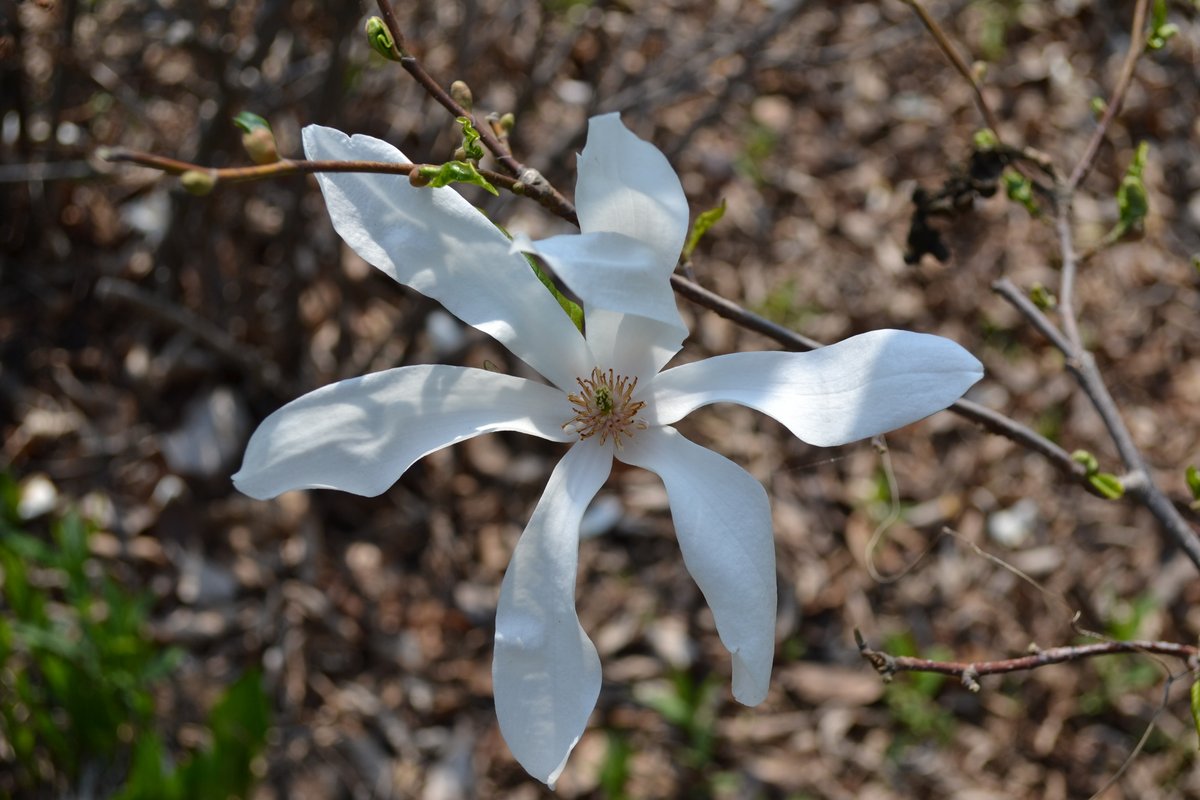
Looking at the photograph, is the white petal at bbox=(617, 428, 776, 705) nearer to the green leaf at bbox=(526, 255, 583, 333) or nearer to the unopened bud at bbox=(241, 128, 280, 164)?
the green leaf at bbox=(526, 255, 583, 333)

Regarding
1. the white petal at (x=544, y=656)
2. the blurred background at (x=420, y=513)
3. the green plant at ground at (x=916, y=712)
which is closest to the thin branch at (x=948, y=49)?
the white petal at (x=544, y=656)

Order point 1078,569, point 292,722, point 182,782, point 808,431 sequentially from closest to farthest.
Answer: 1. point 808,431
2. point 182,782
3. point 292,722
4. point 1078,569

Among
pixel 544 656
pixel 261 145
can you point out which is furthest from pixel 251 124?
pixel 544 656

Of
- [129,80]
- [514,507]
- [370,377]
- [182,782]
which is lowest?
[514,507]

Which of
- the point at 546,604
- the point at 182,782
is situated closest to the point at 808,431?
the point at 546,604

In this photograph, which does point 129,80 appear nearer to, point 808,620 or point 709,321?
point 709,321

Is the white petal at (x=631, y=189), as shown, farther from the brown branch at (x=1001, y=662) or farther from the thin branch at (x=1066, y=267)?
the thin branch at (x=1066, y=267)
